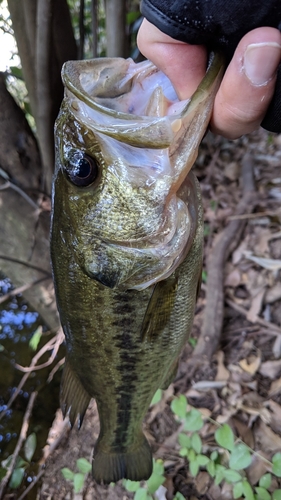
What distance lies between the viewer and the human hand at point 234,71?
832 millimetres

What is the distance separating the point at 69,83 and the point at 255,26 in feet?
1.52

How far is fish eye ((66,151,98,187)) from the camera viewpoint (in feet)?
3.31

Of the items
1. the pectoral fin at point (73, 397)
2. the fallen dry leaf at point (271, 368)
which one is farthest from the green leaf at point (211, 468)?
the pectoral fin at point (73, 397)

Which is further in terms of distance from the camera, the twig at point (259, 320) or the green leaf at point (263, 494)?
the twig at point (259, 320)

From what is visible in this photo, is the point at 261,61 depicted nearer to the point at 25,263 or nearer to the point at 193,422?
the point at 193,422

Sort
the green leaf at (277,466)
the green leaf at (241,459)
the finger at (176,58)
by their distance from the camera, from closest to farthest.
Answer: the finger at (176,58) < the green leaf at (277,466) < the green leaf at (241,459)

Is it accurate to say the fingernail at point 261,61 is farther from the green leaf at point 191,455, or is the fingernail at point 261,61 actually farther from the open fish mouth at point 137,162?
the green leaf at point 191,455

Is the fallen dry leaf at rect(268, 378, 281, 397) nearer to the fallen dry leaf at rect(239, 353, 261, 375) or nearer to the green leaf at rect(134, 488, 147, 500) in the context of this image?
the fallen dry leaf at rect(239, 353, 261, 375)

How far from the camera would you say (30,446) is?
2771 mm

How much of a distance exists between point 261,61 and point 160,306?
738 millimetres

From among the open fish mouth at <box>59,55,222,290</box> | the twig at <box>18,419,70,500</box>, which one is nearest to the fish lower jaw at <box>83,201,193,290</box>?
the open fish mouth at <box>59,55,222,290</box>

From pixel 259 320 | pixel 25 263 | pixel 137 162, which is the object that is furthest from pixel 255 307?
pixel 137 162

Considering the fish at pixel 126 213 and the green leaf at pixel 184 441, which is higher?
the fish at pixel 126 213

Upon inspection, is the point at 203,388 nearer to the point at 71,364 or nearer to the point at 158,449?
the point at 158,449
